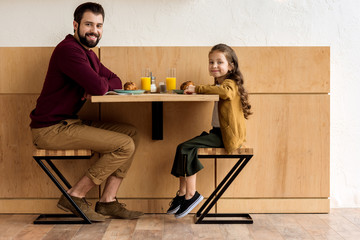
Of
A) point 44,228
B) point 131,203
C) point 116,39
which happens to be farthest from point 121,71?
point 44,228

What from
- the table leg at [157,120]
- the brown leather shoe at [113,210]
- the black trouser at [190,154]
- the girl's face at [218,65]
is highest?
the girl's face at [218,65]

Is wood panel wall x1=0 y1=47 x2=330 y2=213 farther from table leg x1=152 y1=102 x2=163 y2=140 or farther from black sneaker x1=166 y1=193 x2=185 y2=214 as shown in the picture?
black sneaker x1=166 y1=193 x2=185 y2=214

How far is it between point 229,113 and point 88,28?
3.40 ft

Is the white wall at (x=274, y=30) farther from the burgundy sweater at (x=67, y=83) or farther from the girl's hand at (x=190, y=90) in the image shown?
the girl's hand at (x=190, y=90)

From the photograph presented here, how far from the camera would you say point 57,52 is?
277 cm

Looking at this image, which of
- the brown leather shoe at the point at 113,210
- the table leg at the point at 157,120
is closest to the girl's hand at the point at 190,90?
the table leg at the point at 157,120

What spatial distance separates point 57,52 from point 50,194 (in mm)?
1030

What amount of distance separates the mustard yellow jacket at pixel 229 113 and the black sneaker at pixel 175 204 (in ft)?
1.51

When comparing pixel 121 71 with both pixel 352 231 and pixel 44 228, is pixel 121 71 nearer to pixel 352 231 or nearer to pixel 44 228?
pixel 44 228

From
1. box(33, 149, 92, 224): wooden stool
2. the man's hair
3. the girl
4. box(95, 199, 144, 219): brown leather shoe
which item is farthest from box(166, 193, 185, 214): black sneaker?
the man's hair

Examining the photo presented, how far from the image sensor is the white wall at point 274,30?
3393 mm

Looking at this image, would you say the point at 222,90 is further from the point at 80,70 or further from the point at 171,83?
the point at 80,70

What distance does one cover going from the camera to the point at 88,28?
2836 millimetres

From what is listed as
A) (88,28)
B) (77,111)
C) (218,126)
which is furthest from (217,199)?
(88,28)
